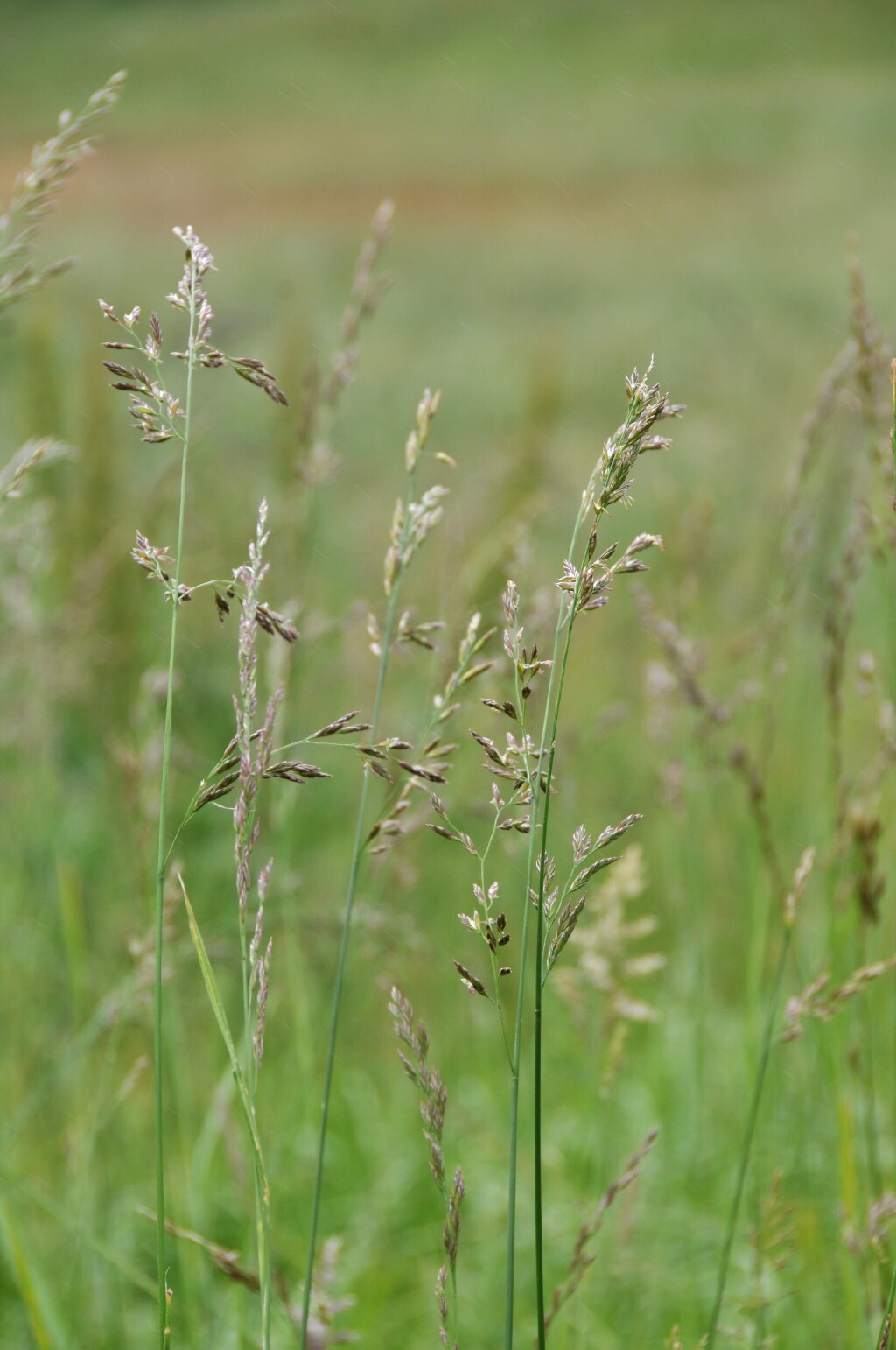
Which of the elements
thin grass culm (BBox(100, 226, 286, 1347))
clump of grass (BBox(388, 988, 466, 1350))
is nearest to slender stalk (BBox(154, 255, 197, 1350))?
thin grass culm (BBox(100, 226, 286, 1347))

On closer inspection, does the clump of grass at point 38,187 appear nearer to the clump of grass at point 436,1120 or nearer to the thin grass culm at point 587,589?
the thin grass culm at point 587,589

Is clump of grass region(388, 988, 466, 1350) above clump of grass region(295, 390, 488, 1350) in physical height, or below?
below

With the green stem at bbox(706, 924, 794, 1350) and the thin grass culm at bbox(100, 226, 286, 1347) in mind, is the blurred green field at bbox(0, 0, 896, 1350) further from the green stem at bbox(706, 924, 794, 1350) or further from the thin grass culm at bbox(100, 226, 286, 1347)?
the thin grass culm at bbox(100, 226, 286, 1347)

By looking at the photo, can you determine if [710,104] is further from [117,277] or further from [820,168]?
[117,277]

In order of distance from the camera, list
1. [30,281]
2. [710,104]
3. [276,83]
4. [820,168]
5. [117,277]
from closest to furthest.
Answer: [30,281], [117,277], [820,168], [710,104], [276,83]

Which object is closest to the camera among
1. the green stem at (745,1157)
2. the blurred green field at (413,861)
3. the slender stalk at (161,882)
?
the slender stalk at (161,882)

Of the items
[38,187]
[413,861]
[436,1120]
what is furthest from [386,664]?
[413,861]

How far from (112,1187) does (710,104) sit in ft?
57.4

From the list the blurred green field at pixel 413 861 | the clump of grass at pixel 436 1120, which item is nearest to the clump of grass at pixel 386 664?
the clump of grass at pixel 436 1120

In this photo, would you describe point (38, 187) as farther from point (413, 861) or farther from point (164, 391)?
point (413, 861)

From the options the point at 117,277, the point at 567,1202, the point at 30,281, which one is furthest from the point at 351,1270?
the point at 117,277

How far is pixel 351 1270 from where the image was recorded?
1867 millimetres

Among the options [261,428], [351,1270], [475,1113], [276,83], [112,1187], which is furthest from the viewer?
[276,83]

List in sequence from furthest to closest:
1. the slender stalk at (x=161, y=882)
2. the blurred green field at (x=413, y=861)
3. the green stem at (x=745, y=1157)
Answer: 1. the blurred green field at (x=413, y=861)
2. the green stem at (x=745, y=1157)
3. the slender stalk at (x=161, y=882)
